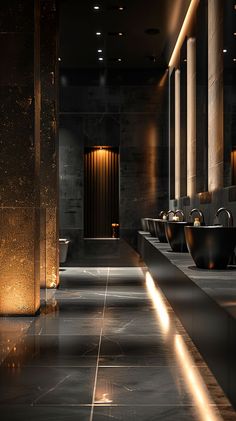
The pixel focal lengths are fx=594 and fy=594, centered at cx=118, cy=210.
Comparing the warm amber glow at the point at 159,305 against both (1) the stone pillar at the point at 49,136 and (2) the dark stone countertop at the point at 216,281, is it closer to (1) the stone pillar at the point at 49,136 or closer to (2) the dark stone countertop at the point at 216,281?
(2) the dark stone countertop at the point at 216,281

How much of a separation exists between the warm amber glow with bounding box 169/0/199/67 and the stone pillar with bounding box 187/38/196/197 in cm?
36

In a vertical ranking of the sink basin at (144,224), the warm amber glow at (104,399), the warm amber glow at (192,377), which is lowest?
the warm amber glow at (192,377)

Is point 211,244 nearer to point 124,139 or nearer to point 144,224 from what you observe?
point 144,224

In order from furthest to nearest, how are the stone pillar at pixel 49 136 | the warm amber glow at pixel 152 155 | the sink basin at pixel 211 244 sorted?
the warm amber glow at pixel 152 155, the stone pillar at pixel 49 136, the sink basin at pixel 211 244

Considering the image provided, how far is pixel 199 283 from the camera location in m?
3.87

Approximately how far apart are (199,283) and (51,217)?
12.0 feet

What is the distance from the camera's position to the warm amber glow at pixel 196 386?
8.64ft

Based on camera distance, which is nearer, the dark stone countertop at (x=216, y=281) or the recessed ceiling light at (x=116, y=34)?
the dark stone countertop at (x=216, y=281)

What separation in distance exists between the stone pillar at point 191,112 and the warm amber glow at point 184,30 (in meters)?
0.36

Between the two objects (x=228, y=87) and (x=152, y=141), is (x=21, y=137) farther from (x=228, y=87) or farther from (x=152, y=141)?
(x=152, y=141)

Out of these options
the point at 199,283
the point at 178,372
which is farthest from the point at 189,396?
the point at 199,283

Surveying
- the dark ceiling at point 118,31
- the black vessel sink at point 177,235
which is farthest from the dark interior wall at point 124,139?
the black vessel sink at point 177,235

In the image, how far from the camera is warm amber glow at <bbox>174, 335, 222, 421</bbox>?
104 inches

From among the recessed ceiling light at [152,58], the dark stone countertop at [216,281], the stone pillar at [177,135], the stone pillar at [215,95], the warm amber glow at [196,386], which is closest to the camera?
the warm amber glow at [196,386]
